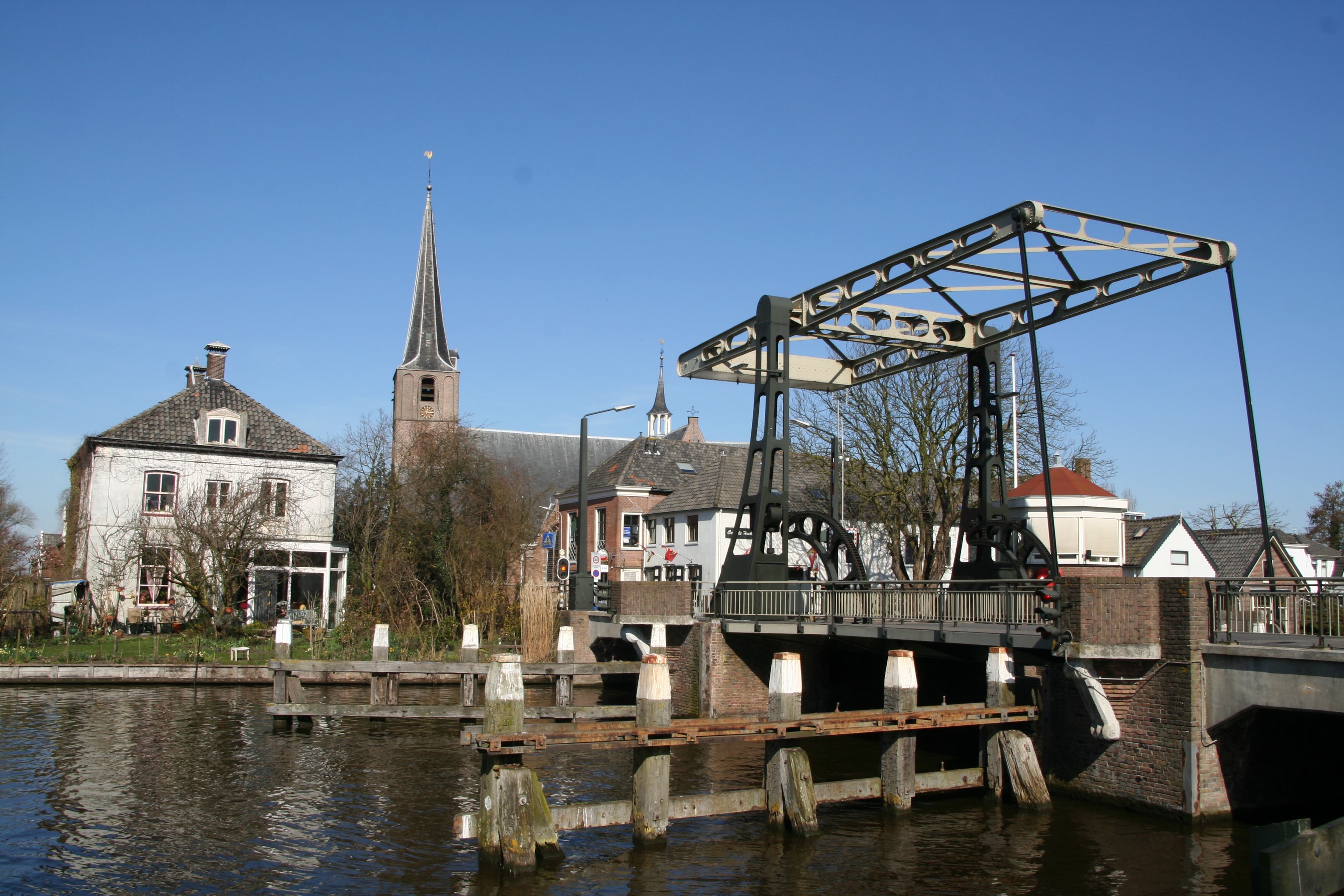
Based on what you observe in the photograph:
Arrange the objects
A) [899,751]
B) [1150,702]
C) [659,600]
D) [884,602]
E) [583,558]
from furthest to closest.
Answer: [583,558]
[659,600]
[884,602]
[899,751]
[1150,702]

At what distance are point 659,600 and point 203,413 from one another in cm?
2050

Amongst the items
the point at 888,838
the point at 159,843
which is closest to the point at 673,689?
the point at 888,838

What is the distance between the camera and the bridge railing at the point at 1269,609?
34.6 ft

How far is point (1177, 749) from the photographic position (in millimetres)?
10992

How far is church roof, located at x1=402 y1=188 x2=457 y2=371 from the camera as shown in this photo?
52.2 meters

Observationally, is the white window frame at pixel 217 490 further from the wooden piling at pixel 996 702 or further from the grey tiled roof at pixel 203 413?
the wooden piling at pixel 996 702

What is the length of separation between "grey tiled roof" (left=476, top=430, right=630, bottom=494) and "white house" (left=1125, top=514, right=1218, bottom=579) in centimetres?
2916

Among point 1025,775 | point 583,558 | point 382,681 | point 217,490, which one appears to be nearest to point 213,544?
point 217,490

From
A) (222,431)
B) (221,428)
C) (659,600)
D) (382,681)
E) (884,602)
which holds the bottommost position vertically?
(382,681)

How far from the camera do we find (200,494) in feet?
105

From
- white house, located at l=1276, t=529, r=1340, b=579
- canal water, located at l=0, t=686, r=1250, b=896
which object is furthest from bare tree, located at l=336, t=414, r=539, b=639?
white house, located at l=1276, t=529, r=1340, b=579

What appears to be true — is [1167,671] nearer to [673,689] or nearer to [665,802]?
[665,802]

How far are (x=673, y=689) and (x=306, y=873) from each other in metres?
10.2

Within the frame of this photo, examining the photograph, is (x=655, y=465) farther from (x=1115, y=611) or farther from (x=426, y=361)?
(x=1115, y=611)
